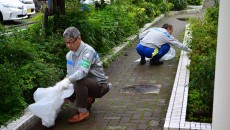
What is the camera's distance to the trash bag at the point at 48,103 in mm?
5242

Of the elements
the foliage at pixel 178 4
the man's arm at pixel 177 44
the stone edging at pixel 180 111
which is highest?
the foliage at pixel 178 4

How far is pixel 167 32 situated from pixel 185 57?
0.75m

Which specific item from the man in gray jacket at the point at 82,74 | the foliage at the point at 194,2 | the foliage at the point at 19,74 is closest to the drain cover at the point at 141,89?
the foliage at the point at 19,74

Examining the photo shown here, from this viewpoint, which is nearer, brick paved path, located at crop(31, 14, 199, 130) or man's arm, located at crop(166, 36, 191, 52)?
brick paved path, located at crop(31, 14, 199, 130)

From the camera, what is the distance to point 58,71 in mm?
7094

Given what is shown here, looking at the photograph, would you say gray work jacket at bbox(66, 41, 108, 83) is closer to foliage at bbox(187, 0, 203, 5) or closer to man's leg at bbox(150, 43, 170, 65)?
man's leg at bbox(150, 43, 170, 65)

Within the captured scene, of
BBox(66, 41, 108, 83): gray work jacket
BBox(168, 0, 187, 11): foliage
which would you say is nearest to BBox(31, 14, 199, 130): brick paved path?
BBox(66, 41, 108, 83): gray work jacket

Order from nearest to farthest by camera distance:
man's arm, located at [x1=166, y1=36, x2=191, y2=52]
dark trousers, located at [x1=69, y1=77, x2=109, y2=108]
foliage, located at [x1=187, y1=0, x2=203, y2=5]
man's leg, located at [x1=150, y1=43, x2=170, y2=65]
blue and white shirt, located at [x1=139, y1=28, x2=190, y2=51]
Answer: dark trousers, located at [x1=69, y1=77, x2=109, y2=108]
man's arm, located at [x1=166, y1=36, x2=191, y2=52]
blue and white shirt, located at [x1=139, y1=28, x2=190, y2=51]
man's leg, located at [x1=150, y1=43, x2=170, y2=65]
foliage, located at [x1=187, y1=0, x2=203, y2=5]

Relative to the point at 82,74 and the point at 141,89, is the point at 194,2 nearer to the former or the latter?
the point at 141,89

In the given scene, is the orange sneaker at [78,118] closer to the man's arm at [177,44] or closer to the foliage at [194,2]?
the man's arm at [177,44]

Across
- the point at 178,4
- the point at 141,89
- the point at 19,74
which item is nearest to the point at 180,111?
the point at 141,89

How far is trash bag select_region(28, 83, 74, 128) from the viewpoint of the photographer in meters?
5.24

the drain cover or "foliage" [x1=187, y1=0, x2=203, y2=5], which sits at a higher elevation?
"foliage" [x1=187, y1=0, x2=203, y2=5]

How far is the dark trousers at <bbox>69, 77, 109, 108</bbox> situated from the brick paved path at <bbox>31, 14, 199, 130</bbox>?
1.17 feet
